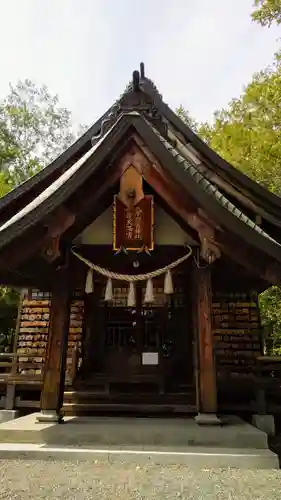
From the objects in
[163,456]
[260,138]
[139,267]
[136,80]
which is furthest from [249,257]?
[260,138]

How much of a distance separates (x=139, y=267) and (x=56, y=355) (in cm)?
211

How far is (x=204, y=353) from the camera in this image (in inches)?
216

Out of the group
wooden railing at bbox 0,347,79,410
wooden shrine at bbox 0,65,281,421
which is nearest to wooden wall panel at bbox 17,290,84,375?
wooden shrine at bbox 0,65,281,421

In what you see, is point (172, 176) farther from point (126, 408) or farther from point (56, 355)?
point (126, 408)

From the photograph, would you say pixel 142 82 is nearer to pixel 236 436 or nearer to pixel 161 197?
pixel 161 197

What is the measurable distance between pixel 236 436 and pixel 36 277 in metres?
4.27

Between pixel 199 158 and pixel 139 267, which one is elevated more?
pixel 199 158

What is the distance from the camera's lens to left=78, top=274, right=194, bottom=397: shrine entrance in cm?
746

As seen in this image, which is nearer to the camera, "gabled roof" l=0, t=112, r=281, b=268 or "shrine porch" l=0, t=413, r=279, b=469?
"shrine porch" l=0, t=413, r=279, b=469

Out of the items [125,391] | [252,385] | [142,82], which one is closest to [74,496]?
[125,391]

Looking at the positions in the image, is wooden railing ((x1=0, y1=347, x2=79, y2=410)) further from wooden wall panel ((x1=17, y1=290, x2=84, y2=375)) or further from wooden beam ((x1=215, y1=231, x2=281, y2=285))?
wooden beam ((x1=215, y1=231, x2=281, y2=285))

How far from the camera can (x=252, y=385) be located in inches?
287

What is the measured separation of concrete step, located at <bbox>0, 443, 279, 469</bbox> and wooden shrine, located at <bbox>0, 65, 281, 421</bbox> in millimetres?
823

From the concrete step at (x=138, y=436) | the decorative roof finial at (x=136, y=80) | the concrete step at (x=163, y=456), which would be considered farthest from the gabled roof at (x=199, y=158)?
the concrete step at (x=163, y=456)
